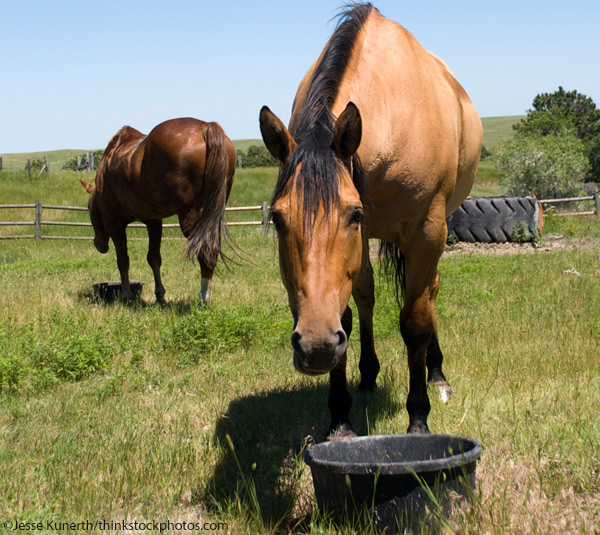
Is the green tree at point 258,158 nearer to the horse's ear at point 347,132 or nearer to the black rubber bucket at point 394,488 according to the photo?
the horse's ear at point 347,132

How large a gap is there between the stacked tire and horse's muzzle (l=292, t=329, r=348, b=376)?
10.5 m

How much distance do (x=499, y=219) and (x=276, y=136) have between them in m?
10.5

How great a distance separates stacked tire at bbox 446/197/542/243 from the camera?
1216 centimetres

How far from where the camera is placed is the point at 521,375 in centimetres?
433

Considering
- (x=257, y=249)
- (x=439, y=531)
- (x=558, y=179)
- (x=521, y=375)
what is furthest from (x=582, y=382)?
(x=558, y=179)

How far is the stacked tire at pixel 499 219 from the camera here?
12.2 metres

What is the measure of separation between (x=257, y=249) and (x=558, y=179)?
13929mm

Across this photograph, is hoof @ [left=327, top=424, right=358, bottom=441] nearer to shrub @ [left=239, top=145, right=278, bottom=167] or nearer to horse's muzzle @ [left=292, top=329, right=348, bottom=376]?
horse's muzzle @ [left=292, top=329, right=348, bottom=376]

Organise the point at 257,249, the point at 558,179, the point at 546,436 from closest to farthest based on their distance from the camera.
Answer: the point at 546,436 → the point at 257,249 → the point at 558,179

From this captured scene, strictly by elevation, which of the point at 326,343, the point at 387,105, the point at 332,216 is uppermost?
the point at 387,105

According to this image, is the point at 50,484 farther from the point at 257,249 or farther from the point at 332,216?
the point at 257,249

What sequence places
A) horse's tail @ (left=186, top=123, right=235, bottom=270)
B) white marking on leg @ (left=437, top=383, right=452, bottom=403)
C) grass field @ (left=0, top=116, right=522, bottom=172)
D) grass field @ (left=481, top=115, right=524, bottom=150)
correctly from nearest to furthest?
white marking on leg @ (left=437, top=383, right=452, bottom=403)
horse's tail @ (left=186, top=123, right=235, bottom=270)
grass field @ (left=0, top=116, right=522, bottom=172)
grass field @ (left=481, top=115, right=524, bottom=150)

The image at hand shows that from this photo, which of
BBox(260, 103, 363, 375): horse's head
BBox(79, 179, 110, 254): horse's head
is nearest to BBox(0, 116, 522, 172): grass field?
BBox(79, 179, 110, 254): horse's head

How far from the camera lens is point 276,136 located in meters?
2.70
